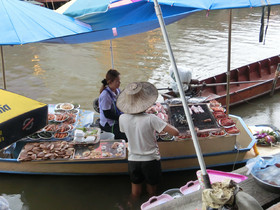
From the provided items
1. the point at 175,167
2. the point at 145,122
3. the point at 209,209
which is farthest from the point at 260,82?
the point at 209,209

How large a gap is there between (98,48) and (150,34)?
13.2ft

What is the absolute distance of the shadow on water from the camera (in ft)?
15.8

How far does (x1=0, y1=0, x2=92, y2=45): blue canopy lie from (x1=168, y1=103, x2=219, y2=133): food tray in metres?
2.09

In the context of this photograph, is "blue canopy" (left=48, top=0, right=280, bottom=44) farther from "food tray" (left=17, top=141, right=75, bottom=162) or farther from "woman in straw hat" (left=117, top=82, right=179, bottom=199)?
"food tray" (left=17, top=141, right=75, bottom=162)

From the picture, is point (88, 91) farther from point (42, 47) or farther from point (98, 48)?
point (42, 47)

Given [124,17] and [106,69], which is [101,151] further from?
[106,69]

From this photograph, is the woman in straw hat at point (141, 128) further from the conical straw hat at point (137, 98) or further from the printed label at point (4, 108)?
the printed label at point (4, 108)

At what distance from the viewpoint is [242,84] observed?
8812mm

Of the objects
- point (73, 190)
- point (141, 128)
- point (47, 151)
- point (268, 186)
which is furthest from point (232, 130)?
point (47, 151)

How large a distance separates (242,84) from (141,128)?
19.9ft

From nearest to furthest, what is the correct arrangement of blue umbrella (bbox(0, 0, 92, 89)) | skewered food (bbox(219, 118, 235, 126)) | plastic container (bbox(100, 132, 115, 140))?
blue umbrella (bbox(0, 0, 92, 89)), skewered food (bbox(219, 118, 235, 126)), plastic container (bbox(100, 132, 115, 140))

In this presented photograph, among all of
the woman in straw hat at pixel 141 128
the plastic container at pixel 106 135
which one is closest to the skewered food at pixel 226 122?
the woman in straw hat at pixel 141 128

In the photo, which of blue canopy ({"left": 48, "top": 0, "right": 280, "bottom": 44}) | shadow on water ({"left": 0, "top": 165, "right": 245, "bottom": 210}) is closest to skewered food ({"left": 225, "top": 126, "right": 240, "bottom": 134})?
shadow on water ({"left": 0, "top": 165, "right": 245, "bottom": 210})

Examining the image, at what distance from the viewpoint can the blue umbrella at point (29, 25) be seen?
13.0ft
